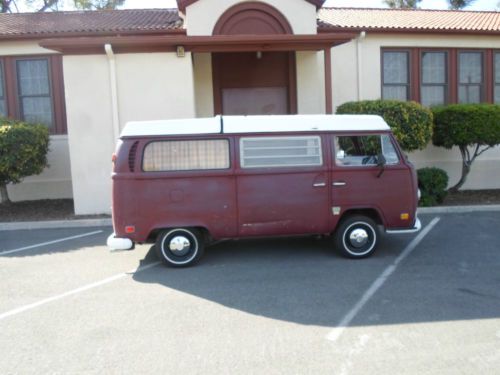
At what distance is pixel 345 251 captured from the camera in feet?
23.5

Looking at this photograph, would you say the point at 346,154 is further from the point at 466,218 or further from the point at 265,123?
the point at 466,218

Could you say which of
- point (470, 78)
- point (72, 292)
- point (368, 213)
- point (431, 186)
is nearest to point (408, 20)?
point (470, 78)

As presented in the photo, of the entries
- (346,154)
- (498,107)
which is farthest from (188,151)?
(498,107)

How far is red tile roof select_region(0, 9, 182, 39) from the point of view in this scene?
12797 mm

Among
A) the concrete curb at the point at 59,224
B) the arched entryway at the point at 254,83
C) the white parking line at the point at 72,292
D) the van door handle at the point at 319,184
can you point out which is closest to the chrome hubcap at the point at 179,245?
the white parking line at the point at 72,292

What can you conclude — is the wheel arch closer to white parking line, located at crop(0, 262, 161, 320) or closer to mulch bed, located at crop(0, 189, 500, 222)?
white parking line, located at crop(0, 262, 161, 320)

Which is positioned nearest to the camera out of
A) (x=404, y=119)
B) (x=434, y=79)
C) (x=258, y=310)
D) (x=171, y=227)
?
(x=258, y=310)

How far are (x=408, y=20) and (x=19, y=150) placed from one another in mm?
11455

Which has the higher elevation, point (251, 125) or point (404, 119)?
point (404, 119)

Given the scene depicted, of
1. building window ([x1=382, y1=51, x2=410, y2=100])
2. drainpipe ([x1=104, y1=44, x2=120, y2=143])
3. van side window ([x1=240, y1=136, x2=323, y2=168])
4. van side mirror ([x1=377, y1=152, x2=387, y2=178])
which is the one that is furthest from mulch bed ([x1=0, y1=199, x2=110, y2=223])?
building window ([x1=382, y1=51, x2=410, y2=100])

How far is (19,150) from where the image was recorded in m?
10.5

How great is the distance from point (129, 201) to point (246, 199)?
164 centimetres

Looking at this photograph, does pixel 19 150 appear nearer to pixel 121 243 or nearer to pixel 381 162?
pixel 121 243

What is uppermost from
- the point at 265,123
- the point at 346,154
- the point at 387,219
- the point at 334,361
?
the point at 265,123
